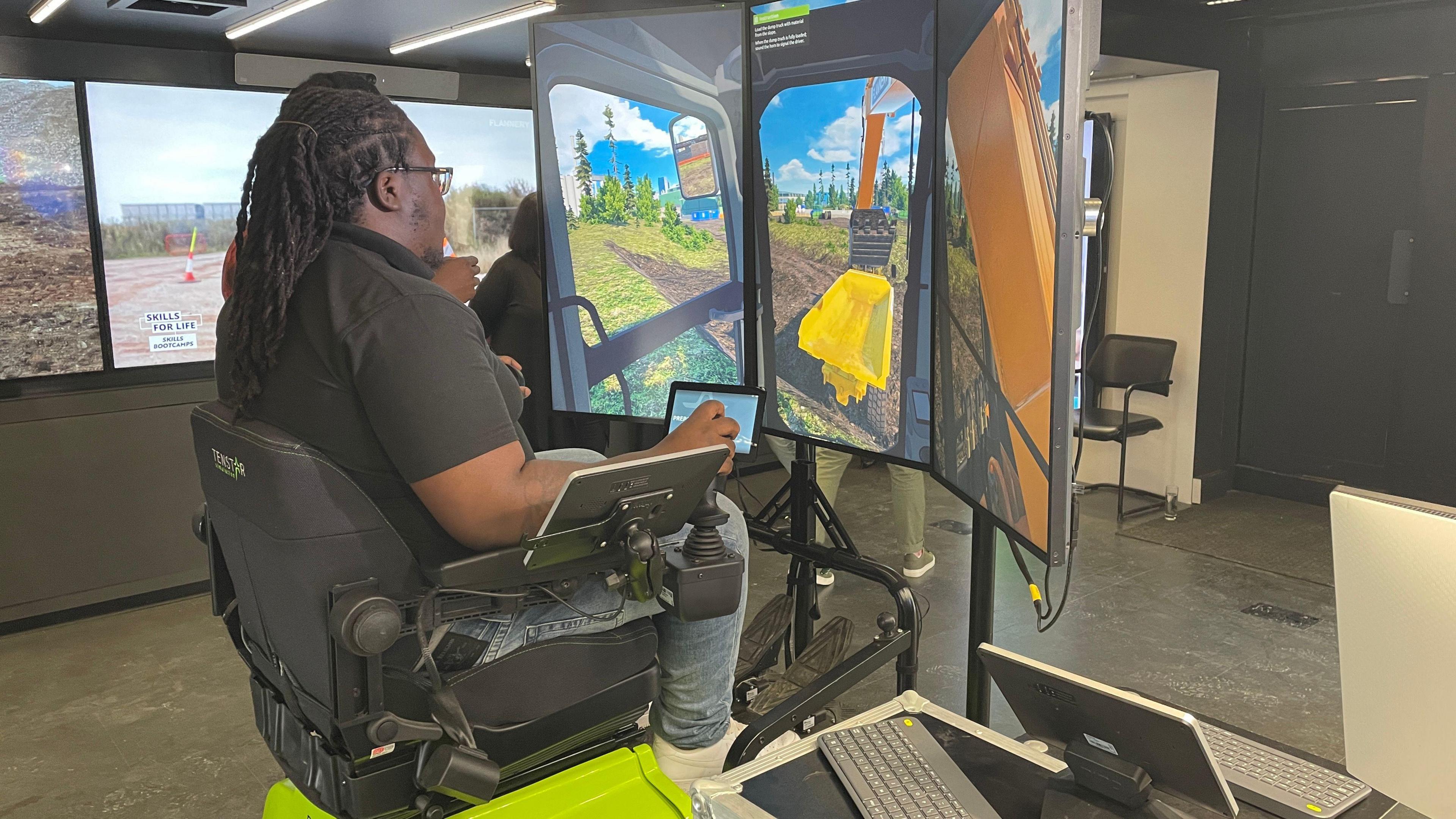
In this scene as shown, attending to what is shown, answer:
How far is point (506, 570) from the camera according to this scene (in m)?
1.48

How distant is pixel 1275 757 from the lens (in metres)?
1.28

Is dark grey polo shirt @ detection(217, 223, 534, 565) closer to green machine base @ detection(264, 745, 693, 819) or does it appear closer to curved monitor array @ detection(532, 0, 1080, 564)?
green machine base @ detection(264, 745, 693, 819)

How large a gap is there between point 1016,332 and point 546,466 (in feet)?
2.48

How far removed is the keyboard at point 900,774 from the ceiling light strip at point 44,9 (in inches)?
162

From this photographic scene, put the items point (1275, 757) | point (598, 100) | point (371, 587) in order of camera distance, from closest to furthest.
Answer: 1. point (1275, 757)
2. point (371, 587)
3. point (598, 100)

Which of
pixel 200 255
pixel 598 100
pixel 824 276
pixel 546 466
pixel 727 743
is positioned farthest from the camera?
pixel 200 255

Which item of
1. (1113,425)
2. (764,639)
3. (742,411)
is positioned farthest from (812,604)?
(1113,425)

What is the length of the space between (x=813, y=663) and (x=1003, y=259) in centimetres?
120

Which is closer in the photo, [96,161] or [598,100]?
[598,100]

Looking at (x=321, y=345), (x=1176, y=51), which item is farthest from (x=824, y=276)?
(x=1176, y=51)

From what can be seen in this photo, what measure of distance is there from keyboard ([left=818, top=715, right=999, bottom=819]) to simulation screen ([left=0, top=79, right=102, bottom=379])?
4.32m

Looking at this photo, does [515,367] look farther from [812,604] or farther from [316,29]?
[316,29]

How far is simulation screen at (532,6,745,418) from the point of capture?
2.54 m

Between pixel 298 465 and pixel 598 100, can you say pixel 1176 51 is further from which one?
pixel 298 465
